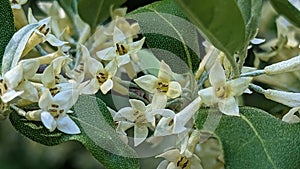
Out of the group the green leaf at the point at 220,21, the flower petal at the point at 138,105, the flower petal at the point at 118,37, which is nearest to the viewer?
the green leaf at the point at 220,21

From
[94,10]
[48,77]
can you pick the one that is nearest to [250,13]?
[48,77]

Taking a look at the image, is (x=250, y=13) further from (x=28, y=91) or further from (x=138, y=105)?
(x=28, y=91)

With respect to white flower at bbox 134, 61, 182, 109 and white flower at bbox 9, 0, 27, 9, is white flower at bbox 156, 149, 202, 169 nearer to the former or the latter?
white flower at bbox 134, 61, 182, 109

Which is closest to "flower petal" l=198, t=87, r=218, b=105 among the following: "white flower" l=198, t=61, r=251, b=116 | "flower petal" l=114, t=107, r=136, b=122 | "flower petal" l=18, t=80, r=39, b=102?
"white flower" l=198, t=61, r=251, b=116

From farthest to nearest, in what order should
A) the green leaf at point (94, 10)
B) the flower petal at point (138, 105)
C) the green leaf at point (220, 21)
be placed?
the green leaf at point (94, 10) < the flower petal at point (138, 105) < the green leaf at point (220, 21)

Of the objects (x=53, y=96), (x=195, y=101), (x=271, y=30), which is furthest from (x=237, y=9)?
(x=271, y=30)

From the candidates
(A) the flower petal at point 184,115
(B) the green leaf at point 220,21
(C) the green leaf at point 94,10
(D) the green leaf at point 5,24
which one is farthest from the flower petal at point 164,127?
(C) the green leaf at point 94,10

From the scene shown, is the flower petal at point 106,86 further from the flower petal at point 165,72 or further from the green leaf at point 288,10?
the green leaf at point 288,10
